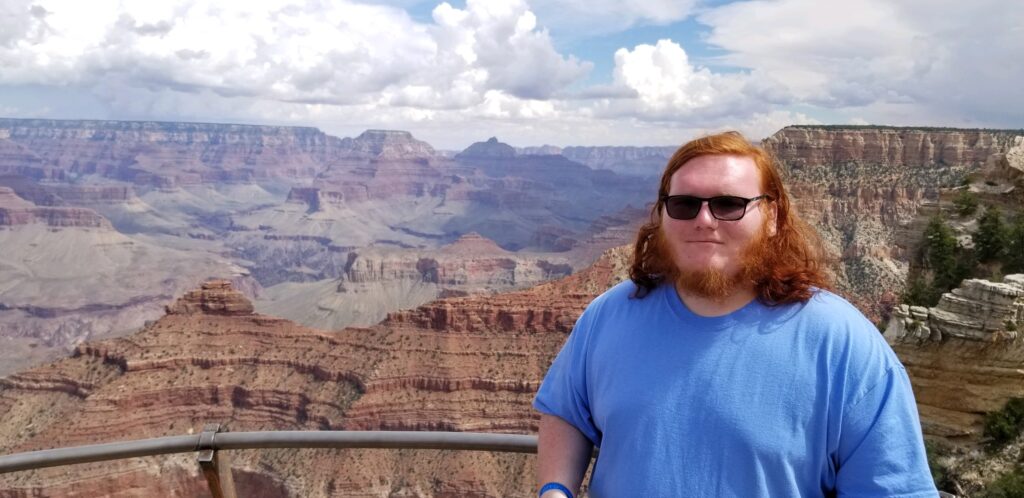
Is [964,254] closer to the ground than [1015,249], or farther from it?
closer to the ground

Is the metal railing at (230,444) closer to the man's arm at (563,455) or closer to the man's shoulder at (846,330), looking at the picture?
the man's arm at (563,455)

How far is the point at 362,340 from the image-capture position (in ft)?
144

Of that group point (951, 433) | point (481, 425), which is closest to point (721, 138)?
point (951, 433)

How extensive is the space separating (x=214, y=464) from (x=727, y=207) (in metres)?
3.21

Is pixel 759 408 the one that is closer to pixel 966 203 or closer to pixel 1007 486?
pixel 1007 486

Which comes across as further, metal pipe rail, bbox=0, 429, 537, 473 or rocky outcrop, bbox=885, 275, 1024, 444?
rocky outcrop, bbox=885, 275, 1024, 444

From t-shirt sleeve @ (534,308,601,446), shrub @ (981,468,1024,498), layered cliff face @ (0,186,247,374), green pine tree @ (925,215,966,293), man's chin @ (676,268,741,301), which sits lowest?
layered cliff face @ (0,186,247,374)

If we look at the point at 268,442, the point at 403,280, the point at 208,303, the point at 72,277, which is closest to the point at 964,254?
the point at 268,442

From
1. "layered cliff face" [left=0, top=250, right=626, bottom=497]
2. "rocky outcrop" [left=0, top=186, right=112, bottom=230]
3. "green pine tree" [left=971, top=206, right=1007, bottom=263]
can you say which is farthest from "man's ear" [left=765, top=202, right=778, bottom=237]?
"rocky outcrop" [left=0, top=186, right=112, bottom=230]

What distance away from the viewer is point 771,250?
2977mm

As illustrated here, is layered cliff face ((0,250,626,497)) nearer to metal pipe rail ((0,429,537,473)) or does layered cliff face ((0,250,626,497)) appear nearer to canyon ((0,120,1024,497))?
canyon ((0,120,1024,497))

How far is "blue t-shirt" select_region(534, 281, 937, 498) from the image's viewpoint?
254cm

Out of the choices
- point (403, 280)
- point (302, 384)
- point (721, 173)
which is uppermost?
point (721, 173)

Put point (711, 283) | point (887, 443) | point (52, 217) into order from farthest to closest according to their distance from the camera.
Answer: point (52, 217)
point (711, 283)
point (887, 443)
